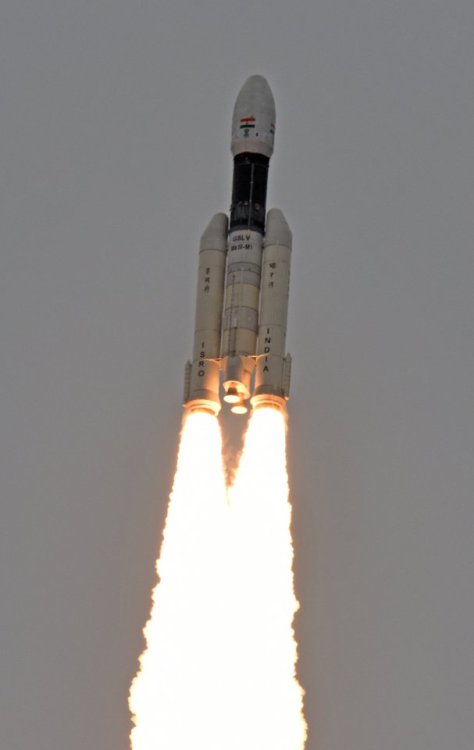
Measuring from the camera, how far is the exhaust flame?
186ft

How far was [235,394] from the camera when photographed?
58812 millimetres

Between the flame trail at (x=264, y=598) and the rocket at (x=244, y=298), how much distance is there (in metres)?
1.14

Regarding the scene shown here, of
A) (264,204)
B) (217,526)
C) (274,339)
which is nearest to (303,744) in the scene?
Result: (217,526)

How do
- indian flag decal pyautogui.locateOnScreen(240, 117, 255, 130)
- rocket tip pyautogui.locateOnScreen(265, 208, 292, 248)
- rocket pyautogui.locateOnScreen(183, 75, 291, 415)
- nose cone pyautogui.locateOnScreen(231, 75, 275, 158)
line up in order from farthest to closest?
1. indian flag decal pyautogui.locateOnScreen(240, 117, 255, 130)
2. nose cone pyautogui.locateOnScreen(231, 75, 275, 158)
3. rocket tip pyautogui.locateOnScreen(265, 208, 292, 248)
4. rocket pyautogui.locateOnScreen(183, 75, 291, 415)

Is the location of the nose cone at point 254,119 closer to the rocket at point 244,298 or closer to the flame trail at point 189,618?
the rocket at point 244,298

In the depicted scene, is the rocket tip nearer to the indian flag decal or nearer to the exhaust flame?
the indian flag decal

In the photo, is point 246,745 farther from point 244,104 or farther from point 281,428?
point 244,104

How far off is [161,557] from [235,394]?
16.7 feet

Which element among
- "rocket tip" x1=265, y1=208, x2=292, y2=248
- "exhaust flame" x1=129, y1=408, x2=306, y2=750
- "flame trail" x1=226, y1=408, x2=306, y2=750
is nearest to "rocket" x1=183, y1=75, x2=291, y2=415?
"rocket tip" x1=265, y1=208, x2=292, y2=248

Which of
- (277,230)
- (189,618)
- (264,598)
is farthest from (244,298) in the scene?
(189,618)

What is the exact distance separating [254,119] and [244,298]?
6.27 m

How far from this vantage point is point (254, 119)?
205ft

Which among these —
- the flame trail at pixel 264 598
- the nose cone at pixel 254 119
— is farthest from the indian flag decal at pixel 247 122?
the flame trail at pixel 264 598

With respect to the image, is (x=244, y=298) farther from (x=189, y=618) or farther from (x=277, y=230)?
(x=189, y=618)
